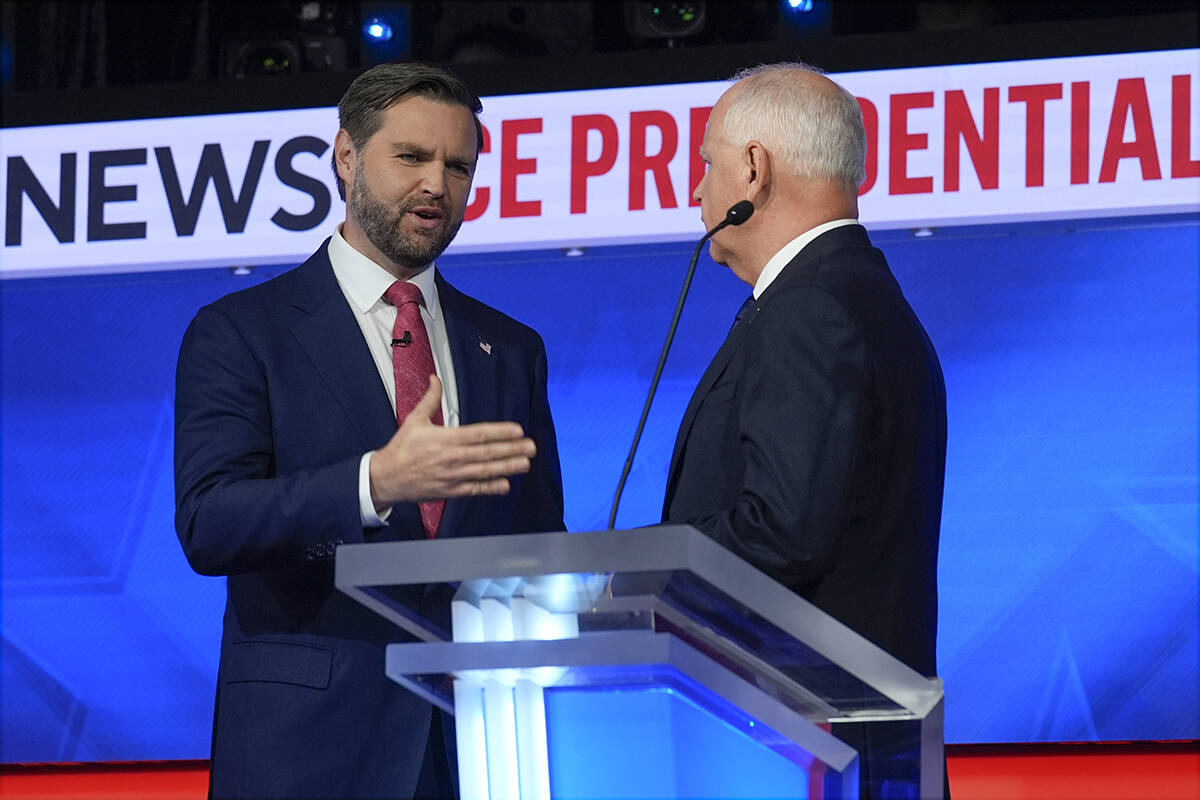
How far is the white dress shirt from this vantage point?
6.73 ft

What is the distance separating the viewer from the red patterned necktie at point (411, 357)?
1937mm

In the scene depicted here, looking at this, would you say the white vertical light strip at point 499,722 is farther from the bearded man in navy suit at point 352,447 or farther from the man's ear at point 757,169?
the man's ear at point 757,169

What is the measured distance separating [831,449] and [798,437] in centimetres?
4

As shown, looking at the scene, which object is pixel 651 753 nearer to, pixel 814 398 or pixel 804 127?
pixel 814 398

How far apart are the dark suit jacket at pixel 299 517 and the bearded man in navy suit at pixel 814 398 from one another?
0.37 metres

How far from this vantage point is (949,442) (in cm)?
366

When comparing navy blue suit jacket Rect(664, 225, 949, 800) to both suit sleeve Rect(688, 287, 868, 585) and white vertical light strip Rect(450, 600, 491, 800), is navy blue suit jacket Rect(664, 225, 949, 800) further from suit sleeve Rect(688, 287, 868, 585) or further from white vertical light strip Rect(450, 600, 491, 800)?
white vertical light strip Rect(450, 600, 491, 800)

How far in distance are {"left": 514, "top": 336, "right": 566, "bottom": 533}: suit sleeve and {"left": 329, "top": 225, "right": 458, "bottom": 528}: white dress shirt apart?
5.6 inches

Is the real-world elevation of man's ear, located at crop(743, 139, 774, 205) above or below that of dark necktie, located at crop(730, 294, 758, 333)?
above

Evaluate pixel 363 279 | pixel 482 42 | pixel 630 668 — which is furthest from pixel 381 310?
pixel 482 42

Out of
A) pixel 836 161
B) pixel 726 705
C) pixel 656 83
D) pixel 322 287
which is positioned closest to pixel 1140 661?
pixel 656 83

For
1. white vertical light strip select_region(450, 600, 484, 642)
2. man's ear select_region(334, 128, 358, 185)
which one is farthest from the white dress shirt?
white vertical light strip select_region(450, 600, 484, 642)

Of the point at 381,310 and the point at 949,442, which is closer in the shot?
the point at 381,310

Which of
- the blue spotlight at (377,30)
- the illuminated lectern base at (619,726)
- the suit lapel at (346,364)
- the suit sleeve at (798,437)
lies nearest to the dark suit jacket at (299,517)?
the suit lapel at (346,364)
